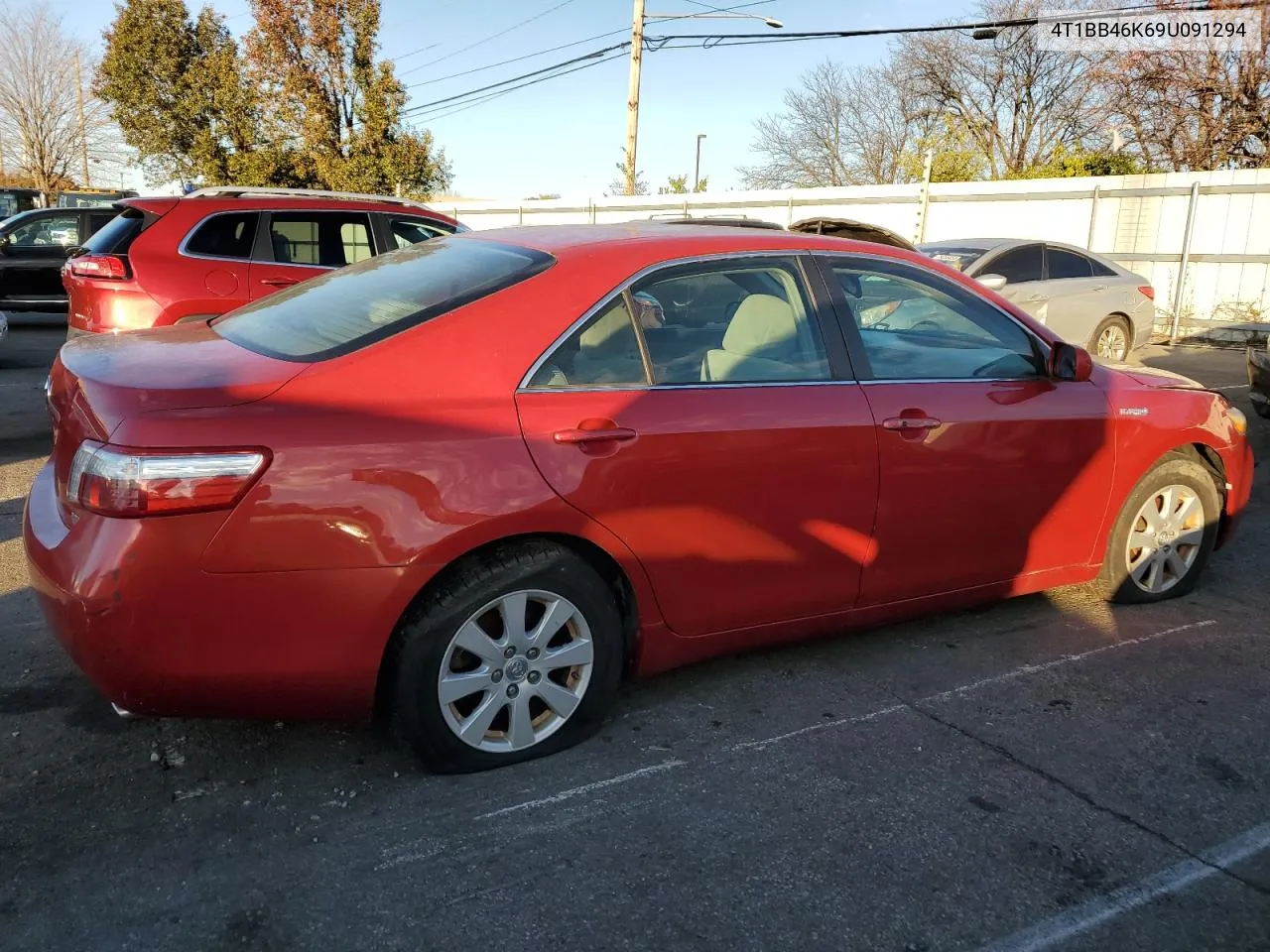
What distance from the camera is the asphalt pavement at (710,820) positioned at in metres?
2.35

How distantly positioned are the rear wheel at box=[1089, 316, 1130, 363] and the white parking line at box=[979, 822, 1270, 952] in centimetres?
974

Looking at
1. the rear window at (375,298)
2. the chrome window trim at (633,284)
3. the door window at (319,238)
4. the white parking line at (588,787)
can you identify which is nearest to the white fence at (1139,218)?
the door window at (319,238)

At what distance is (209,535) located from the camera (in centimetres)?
248

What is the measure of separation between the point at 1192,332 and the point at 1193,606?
13.3m

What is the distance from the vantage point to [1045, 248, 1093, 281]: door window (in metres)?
11.1

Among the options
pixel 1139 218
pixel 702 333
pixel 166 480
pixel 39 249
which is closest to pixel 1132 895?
pixel 702 333

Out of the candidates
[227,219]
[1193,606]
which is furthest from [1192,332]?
[227,219]

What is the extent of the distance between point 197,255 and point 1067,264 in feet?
30.0

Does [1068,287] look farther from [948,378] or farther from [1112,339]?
[948,378]

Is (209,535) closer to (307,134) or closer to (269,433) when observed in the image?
(269,433)

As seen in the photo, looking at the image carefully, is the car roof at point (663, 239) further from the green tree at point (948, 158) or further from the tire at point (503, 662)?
the green tree at point (948, 158)

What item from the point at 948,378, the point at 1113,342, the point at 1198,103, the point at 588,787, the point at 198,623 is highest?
the point at 1198,103

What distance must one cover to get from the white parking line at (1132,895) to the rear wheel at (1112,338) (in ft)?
32.0

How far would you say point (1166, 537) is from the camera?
173 inches
